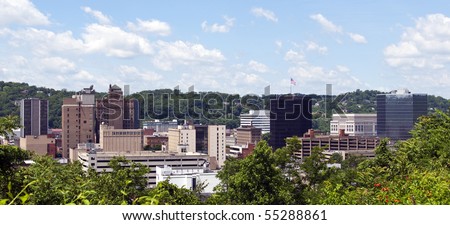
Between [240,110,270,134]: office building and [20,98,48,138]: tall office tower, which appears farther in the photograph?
[240,110,270,134]: office building

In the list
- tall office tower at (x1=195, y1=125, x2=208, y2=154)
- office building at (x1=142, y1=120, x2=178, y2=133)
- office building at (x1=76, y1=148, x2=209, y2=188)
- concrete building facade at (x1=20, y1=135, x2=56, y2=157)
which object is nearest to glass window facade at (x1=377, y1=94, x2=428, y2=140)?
tall office tower at (x1=195, y1=125, x2=208, y2=154)

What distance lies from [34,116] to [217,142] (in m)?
26.8

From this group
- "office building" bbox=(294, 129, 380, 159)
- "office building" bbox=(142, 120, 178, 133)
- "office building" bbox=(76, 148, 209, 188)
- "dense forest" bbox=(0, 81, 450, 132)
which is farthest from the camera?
"office building" bbox=(142, 120, 178, 133)

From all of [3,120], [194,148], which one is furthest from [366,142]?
[3,120]

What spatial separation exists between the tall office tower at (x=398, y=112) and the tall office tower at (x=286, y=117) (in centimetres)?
1267

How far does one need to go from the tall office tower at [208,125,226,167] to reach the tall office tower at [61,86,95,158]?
53.0 feet

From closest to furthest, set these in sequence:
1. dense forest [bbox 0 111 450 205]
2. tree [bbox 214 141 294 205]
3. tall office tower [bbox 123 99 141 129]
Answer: dense forest [bbox 0 111 450 205] < tree [bbox 214 141 294 205] < tall office tower [bbox 123 99 141 129]

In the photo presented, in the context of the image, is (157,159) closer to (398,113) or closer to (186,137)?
(186,137)

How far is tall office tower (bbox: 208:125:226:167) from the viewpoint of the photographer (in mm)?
92812

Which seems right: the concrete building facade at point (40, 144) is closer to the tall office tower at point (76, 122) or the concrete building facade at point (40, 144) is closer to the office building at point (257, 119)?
the tall office tower at point (76, 122)

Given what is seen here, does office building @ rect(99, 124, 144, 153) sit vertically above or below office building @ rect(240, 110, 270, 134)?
below

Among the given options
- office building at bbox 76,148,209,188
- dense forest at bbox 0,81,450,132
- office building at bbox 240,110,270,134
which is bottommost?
office building at bbox 76,148,209,188

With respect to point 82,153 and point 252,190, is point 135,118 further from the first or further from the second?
point 252,190

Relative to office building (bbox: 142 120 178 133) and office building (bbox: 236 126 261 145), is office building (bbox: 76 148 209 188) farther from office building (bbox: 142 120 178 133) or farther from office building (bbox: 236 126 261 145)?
office building (bbox: 142 120 178 133)
